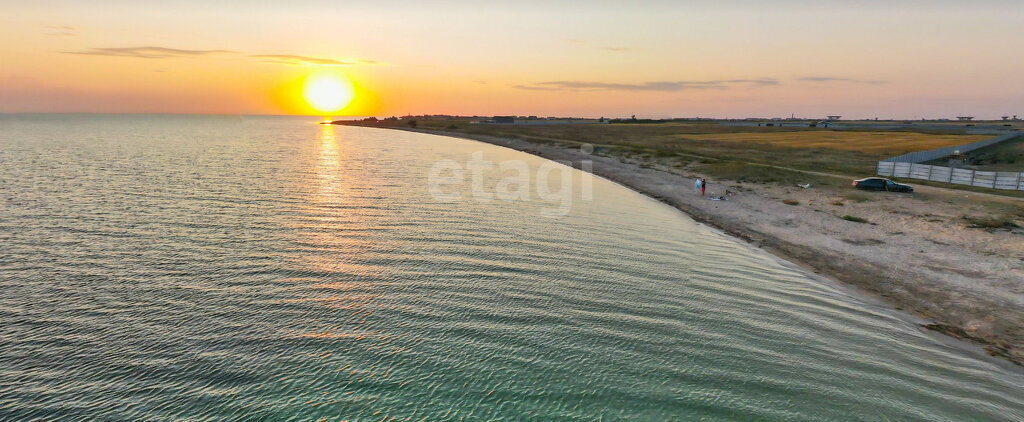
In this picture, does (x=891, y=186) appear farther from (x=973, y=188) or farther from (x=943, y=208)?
(x=973, y=188)

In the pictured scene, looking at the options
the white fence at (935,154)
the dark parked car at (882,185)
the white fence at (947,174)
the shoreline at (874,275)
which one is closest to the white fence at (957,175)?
the white fence at (947,174)

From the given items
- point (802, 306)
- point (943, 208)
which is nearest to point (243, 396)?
point (802, 306)

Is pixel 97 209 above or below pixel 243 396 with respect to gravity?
above

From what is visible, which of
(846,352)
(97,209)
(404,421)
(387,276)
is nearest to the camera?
(404,421)

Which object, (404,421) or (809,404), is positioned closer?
(404,421)

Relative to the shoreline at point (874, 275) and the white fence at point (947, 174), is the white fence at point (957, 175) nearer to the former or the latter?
the white fence at point (947, 174)

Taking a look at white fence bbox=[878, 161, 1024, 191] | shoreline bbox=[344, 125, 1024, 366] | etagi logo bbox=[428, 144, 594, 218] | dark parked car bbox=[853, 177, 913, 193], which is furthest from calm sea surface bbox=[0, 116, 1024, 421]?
white fence bbox=[878, 161, 1024, 191]

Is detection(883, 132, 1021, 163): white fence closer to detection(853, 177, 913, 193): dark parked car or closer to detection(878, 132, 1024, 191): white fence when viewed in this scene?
detection(878, 132, 1024, 191): white fence
